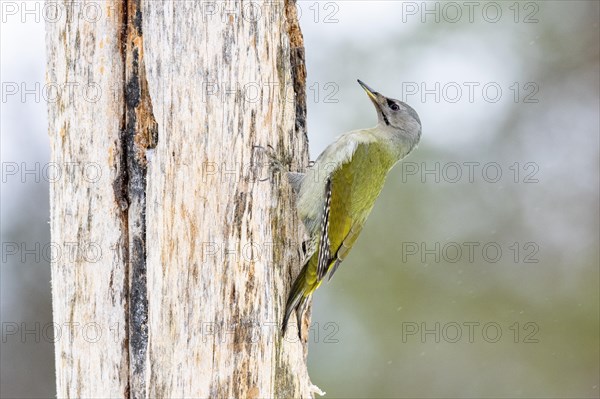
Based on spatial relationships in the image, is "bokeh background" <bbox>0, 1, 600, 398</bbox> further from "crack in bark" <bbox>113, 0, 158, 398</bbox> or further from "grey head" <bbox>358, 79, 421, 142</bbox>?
"crack in bark" <bbox>113, 0, 158, 398</bbox>

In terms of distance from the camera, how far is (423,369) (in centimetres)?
868

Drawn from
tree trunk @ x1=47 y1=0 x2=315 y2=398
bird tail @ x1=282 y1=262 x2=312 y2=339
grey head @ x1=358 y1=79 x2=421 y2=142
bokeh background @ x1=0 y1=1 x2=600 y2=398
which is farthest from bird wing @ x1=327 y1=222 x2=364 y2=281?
bokeh background @ x1=0 y1=1 x2=600 y2=398

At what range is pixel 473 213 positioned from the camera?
850cm

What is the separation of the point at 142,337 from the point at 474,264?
5.94m

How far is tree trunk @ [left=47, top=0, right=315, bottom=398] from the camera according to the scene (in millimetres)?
3234

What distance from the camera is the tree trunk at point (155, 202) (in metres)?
3.23

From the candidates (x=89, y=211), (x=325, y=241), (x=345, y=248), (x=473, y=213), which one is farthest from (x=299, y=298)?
(x=473, y=213)

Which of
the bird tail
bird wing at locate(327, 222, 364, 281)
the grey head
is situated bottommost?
the bird tail

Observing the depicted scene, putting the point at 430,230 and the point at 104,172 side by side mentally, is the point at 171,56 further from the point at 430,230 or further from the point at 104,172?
the point at 430,230

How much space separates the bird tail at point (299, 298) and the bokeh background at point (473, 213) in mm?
4368

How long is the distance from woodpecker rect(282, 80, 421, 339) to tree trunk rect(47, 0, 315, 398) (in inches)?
19.7

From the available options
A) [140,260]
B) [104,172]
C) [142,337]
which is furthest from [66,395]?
[104,172]

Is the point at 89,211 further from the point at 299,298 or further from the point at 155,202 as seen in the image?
the point at 299,298

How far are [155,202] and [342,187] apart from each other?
1724mm
